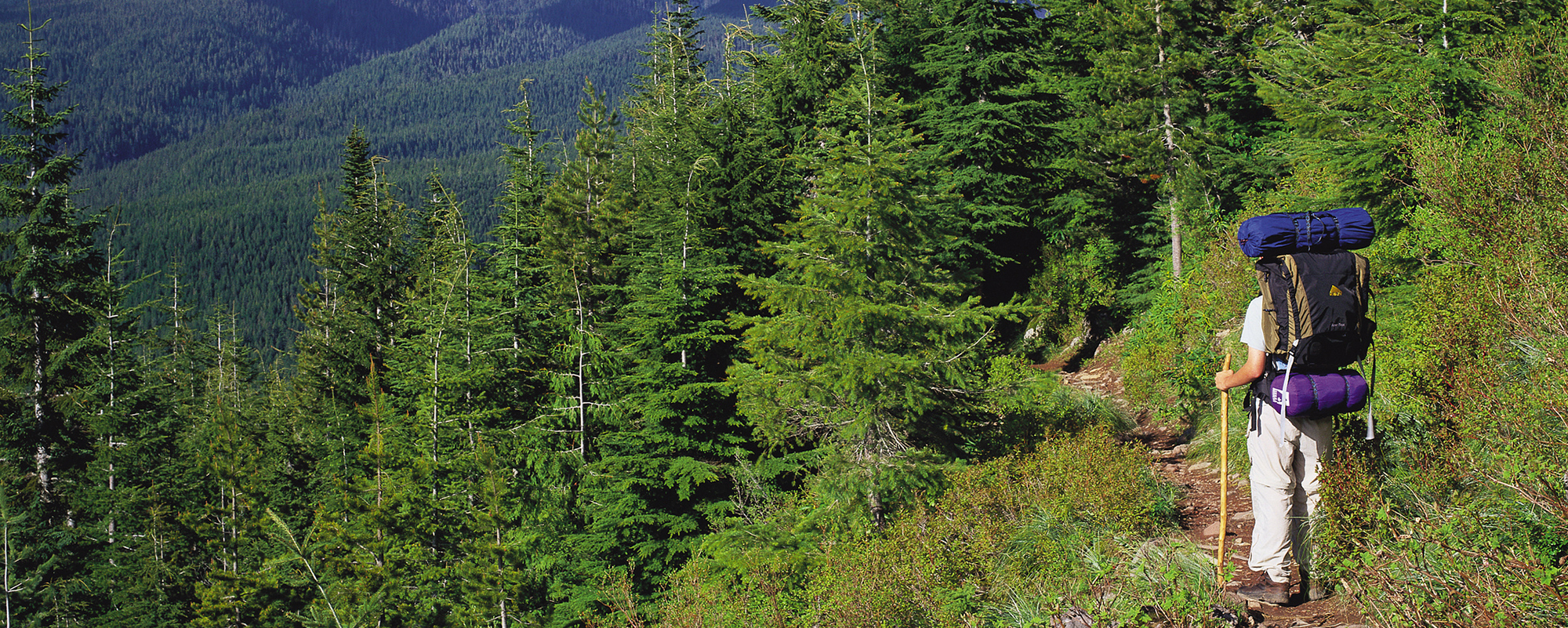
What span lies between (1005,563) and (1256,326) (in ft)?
13.5

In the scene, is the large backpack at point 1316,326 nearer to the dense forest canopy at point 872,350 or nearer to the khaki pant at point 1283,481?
the khaki pant at point 1283,481

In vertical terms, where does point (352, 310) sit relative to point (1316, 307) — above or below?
above

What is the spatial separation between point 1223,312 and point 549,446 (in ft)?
44.3

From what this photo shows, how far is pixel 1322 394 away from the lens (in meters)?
4.76

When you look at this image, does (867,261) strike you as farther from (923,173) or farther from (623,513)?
(623,513)

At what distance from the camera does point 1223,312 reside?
13.0m

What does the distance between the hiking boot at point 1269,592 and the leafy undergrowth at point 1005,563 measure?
264 millimetres

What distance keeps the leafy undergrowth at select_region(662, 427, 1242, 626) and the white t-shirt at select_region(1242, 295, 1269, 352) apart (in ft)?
4.72

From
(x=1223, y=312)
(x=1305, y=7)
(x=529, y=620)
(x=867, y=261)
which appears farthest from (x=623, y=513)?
(x=1305, y=7)

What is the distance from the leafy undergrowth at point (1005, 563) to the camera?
223 inches

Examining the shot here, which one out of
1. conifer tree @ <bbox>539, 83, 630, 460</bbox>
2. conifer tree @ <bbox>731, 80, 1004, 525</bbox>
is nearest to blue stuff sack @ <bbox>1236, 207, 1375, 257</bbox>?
conifer tree @ <bbox>731, 80, 1004, 525</bbox>

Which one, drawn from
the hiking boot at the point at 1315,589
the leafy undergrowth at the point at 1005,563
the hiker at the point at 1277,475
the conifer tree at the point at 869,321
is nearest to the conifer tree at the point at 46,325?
the leafy undergrowth at the point at 1005,563

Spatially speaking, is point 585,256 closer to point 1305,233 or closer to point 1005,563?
point 1005,563

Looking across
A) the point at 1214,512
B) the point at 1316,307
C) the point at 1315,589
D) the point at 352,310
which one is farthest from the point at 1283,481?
the point at 352,310
